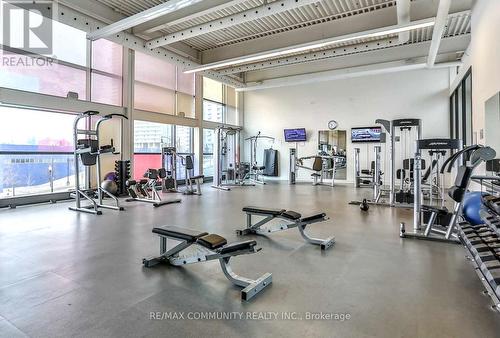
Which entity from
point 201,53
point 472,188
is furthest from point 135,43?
point 472,188

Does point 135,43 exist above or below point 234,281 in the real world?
above

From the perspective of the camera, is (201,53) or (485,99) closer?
(485,99)

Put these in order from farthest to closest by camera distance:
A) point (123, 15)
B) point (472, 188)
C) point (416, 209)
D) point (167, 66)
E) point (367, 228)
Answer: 1. point (167, 66)
2. point (123, 15)
3. point (472, 188)
4. point (367, 228)
5. point (416, 209)

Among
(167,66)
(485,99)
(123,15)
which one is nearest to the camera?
(485,99)

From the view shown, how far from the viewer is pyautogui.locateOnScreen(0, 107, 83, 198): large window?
19.2 ft

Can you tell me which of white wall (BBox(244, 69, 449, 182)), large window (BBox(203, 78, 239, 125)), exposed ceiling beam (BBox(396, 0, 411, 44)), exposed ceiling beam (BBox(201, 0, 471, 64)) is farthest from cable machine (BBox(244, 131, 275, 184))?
exposed ceiling beam (BBox(396, 0, 411, 44))

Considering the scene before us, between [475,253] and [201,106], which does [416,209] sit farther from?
[201,106]

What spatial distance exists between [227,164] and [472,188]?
25.1 feet

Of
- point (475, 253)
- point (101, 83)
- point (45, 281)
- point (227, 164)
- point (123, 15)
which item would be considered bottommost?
point (45, 281)

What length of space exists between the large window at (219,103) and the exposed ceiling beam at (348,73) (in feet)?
2.41

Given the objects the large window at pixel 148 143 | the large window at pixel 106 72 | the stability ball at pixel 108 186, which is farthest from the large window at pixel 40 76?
the stability ball at pixel 108 186

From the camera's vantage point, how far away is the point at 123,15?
733cm

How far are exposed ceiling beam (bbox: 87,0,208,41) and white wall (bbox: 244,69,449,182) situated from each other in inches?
282

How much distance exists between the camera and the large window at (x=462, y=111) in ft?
23.2
